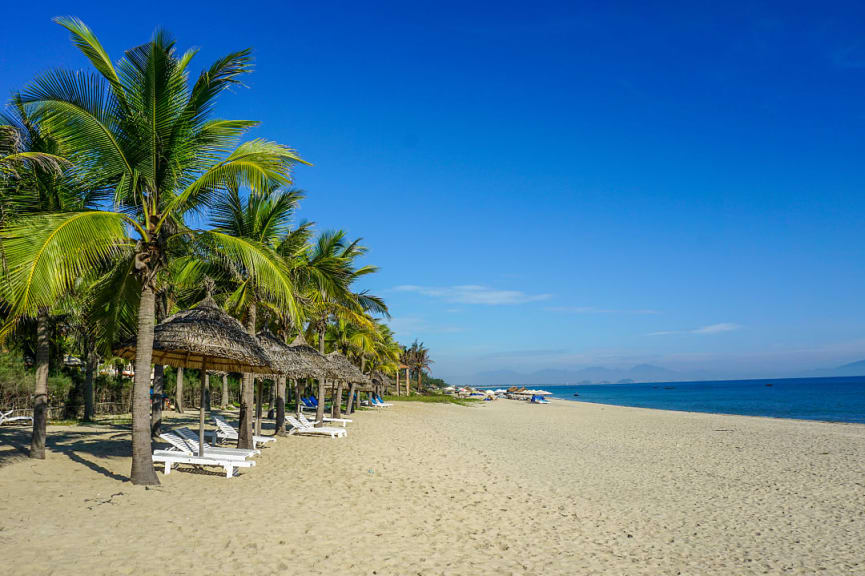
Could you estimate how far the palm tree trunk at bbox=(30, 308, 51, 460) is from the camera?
29.4ft

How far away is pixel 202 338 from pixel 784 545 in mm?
8541

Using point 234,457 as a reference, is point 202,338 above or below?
above

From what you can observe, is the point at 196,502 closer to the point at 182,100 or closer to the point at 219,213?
the point at 182,100

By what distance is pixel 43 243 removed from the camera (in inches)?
231

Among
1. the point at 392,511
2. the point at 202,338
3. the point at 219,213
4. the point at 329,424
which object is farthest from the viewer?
the point at 329,424

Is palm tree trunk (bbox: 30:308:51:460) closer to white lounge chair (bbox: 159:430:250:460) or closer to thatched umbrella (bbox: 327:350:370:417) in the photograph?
white lounge chair (bbox: 159:430:250:460)

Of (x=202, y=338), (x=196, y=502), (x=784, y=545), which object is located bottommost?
(x=784, y=545)

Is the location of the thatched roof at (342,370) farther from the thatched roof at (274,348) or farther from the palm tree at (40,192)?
the palm tree at (40,192)

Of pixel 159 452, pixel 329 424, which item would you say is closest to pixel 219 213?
pixel 159 452

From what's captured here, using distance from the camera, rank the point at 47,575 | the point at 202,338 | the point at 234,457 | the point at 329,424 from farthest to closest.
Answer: the point at 329,424
the point at 234,457
the point at 202,338
the point at 47,575

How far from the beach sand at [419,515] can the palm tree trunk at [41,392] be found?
30 centimetres

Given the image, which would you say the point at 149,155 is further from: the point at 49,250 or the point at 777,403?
the point at 777,403

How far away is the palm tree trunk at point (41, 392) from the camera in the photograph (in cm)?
895

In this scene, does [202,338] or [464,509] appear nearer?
[464,509]
